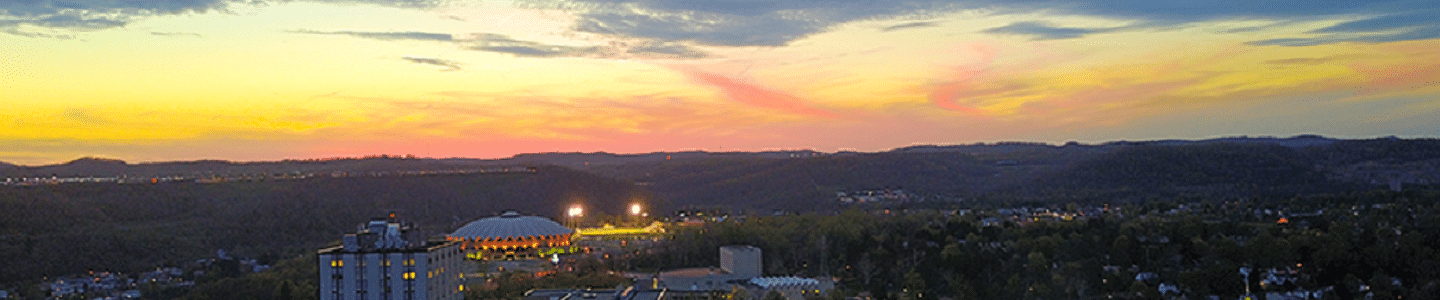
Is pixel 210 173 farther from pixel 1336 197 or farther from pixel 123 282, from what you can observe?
pixel 1336 197

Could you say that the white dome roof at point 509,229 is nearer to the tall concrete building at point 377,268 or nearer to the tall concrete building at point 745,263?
the tall concrete building at point 745,263

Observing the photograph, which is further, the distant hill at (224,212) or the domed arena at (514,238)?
the domed arena at (514,238)

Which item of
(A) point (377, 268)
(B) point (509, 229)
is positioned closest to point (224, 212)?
(B) point (509, 229)

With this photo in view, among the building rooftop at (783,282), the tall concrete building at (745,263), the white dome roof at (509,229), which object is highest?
the white dome roof at (509,229)

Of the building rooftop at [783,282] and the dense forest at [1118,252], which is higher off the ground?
the dense forest at [1118,252]

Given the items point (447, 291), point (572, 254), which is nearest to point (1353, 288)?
point (447, 291)

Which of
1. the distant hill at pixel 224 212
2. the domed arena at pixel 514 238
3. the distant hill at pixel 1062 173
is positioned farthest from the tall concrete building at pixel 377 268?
the distant hill at pixel 1062 173

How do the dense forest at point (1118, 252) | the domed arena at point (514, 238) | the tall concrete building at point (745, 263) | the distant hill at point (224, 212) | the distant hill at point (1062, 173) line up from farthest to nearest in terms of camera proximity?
1. the distant hill at point (1062, 173)
2. the domed arena at point (514, 238)
3. the distant hill at point (224, 212)
4. the tall concrete building at point (745, 263)
5. the dense forest at point (1118, 252)
